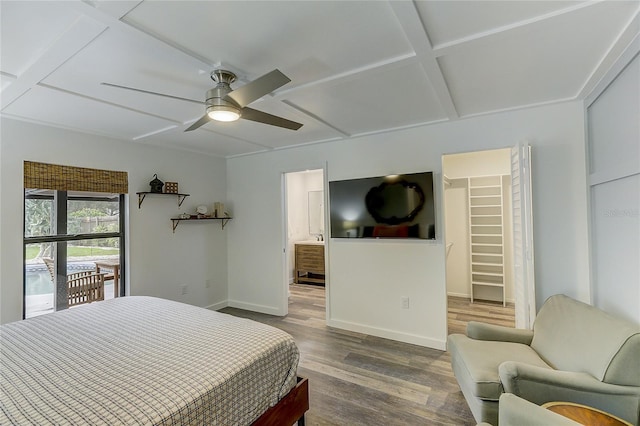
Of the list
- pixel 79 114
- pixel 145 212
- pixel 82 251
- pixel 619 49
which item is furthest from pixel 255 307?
pixel 619 49

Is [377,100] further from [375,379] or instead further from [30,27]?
[375,379]

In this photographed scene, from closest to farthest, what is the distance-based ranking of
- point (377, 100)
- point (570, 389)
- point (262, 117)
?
point (570, 389) < point (262, 117) < point (377, 100)

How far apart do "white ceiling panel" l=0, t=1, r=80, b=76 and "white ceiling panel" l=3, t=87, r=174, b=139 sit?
1.66 feet

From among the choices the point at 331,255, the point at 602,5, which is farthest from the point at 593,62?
the point at 331,255

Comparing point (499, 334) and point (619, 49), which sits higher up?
point (619, 49)

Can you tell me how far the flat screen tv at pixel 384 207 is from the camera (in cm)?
312

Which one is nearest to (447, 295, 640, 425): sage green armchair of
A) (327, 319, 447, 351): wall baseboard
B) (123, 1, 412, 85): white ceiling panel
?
(327, 319, 447, 351): wall baseboard

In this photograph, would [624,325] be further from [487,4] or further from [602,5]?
[487,4]

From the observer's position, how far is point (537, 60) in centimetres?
186

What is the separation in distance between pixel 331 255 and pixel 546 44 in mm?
2877

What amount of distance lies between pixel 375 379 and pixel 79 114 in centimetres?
367

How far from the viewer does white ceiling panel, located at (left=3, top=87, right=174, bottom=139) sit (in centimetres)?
230

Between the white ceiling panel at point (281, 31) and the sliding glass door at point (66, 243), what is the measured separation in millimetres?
2618

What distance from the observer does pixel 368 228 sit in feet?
11.3
